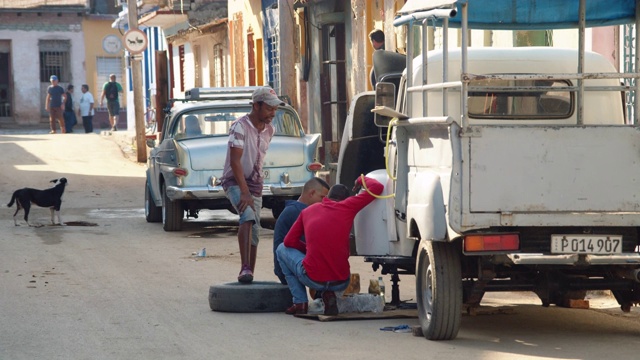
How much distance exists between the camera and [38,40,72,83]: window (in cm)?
5638

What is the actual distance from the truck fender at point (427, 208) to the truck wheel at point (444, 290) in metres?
0.12

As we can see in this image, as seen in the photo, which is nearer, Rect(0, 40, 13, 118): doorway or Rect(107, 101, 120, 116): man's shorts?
Rect(107, 101, 120, 116): man's shorts

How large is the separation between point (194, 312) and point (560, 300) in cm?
290

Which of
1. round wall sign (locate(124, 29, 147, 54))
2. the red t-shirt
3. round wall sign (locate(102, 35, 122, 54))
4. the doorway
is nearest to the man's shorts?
round wall sign (locate(102, 35, 122, 54))

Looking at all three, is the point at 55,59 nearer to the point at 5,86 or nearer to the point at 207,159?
the point at 5,86

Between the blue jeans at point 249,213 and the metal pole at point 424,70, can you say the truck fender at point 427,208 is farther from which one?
the blue jeans at point 249,213

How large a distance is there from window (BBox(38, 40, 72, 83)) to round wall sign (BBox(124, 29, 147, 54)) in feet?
84.2

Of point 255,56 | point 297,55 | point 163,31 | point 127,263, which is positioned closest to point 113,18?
point 163,31

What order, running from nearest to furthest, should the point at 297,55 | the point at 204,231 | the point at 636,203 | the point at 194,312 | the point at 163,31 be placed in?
the point at 636,203, the point at 194,312, the point at 204,231, the point at 297,55, the point at 163,31

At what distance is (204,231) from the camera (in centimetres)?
1722

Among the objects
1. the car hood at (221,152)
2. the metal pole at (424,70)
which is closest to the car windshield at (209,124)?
the car hood at (221,152)

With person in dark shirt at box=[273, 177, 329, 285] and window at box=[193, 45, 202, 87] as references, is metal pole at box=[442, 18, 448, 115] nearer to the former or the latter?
person in dark shirt at box=[273, 177, 329, 285]

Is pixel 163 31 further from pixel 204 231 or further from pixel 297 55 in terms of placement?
pixel 204 231

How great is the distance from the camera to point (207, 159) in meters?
16.6
